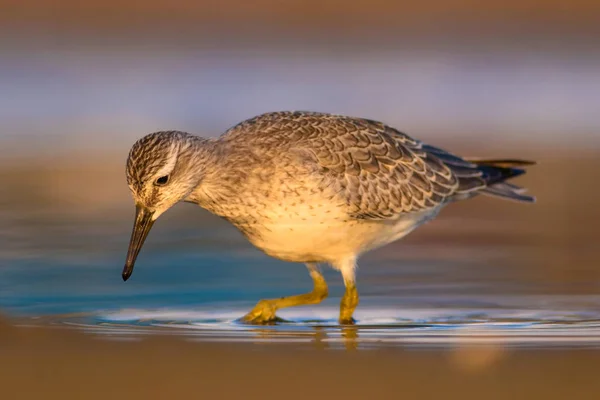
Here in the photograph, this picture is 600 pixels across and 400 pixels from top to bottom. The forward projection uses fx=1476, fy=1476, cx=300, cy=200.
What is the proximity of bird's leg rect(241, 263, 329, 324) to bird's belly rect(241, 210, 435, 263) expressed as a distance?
1.14ft

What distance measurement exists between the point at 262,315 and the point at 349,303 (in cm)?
79

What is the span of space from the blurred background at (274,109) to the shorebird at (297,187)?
67cm

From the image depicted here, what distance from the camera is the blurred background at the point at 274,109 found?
13.1 m

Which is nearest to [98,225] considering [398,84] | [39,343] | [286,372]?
[39,343]

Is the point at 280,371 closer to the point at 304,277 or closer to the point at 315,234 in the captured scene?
the point at 315,234

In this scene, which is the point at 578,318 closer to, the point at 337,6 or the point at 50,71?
the point at 50,71

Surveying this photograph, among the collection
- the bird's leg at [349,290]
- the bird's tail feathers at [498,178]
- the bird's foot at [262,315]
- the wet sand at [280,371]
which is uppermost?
the bird's tail feathers at [498,178]

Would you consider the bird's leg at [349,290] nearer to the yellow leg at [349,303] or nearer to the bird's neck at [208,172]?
the yellow leg at [349,303]

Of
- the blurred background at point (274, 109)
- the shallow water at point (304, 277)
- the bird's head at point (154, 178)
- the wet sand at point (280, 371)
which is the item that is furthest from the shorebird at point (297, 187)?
the wet sand at point (280, 371)

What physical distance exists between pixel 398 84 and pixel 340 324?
16938 mm

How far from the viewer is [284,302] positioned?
457 inches

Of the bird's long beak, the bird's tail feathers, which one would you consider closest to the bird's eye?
the bird's long beak

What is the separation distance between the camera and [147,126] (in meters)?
21.7

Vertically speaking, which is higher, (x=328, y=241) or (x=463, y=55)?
(x=463, y=55)
